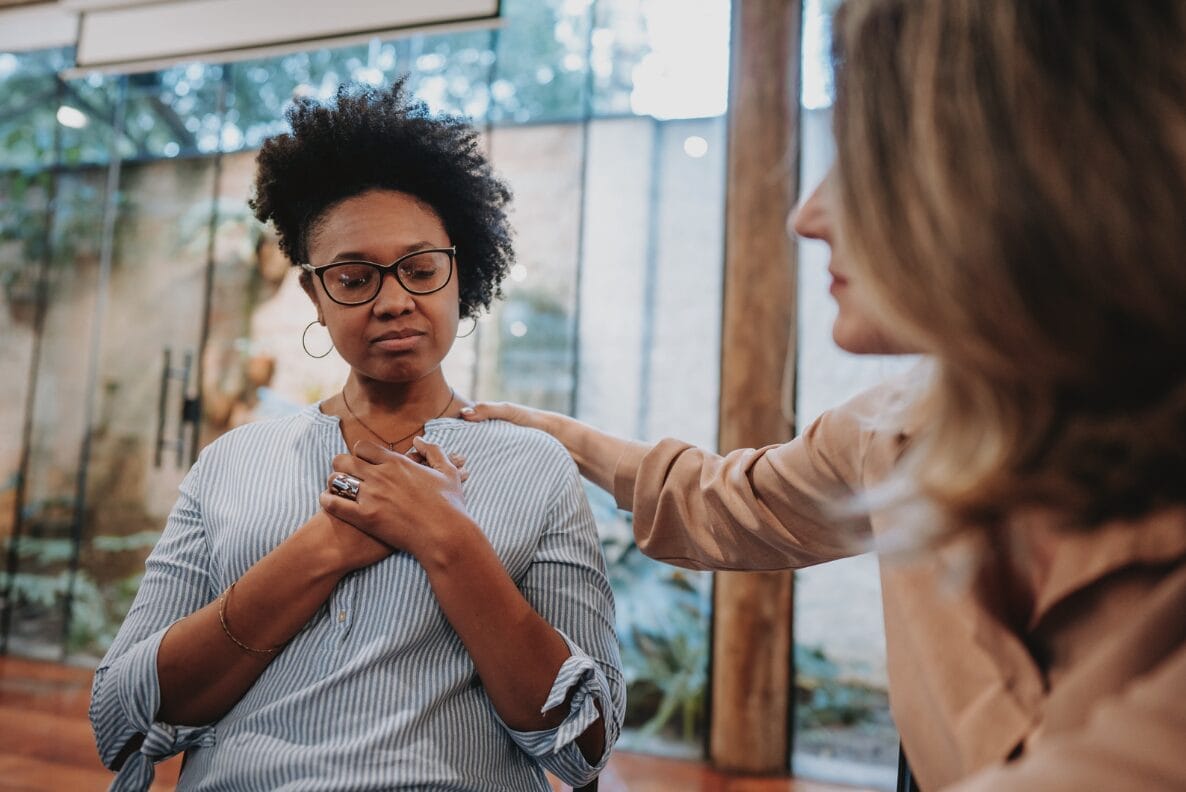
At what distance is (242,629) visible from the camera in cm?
118

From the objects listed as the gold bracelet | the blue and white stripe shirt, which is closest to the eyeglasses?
the blue and white stripe shirt

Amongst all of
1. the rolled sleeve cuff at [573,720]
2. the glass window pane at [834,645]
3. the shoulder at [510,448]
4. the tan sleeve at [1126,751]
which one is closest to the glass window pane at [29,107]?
the glass window pane at [834,645]

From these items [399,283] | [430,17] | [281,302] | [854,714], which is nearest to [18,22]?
[281,302]

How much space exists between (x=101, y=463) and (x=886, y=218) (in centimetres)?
529

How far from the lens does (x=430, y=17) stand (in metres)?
3.68

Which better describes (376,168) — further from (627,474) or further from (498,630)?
(498,630)

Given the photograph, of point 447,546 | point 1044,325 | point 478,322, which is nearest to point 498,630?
point 447,546

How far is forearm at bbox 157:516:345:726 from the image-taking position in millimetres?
1175

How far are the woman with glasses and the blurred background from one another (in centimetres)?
208

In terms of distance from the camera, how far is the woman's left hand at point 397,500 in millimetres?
1198

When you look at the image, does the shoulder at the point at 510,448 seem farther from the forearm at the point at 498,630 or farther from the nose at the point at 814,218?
the nose at the point at 814,218

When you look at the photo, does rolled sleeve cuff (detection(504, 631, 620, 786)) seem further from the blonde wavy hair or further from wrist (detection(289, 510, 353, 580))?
the blonde wavy hair

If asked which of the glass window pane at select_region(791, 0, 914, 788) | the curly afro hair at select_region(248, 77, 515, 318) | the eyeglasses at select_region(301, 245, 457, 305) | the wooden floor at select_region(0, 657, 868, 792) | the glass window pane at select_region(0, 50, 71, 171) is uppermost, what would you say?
the glass window pane at select_region(0, 50, 71, 171)

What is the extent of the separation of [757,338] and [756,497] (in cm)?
229
